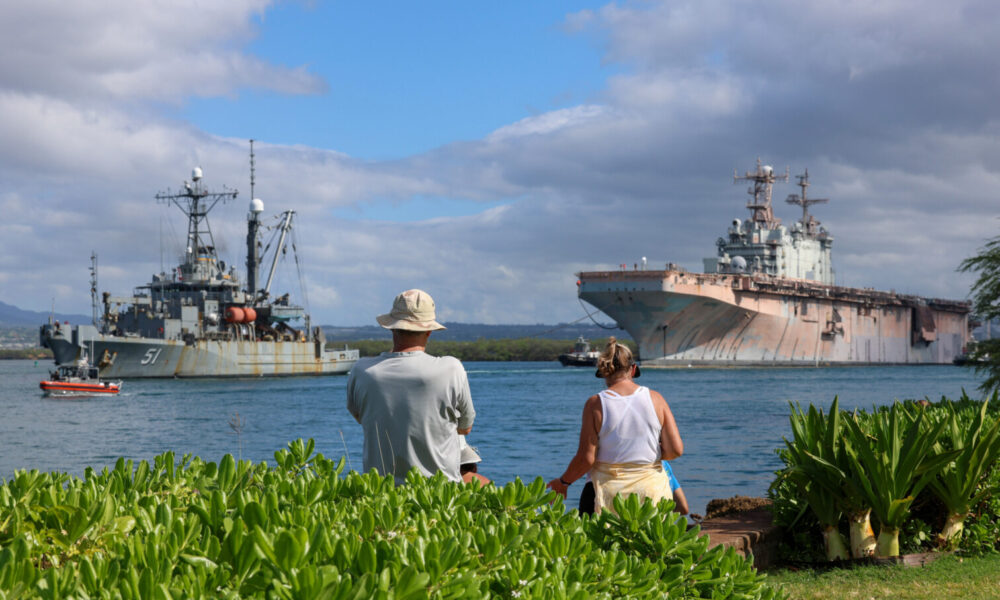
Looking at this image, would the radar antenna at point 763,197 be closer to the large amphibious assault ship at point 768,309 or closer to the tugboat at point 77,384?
the large amphibious assault ship at point 768,309

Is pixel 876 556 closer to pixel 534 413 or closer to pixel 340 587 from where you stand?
pixel 340 587

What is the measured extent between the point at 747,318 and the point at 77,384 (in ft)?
149

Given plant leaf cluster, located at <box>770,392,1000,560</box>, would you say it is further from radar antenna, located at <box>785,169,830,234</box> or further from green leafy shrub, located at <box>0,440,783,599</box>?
radar antenna, located at <box>785,169,830,234</box>

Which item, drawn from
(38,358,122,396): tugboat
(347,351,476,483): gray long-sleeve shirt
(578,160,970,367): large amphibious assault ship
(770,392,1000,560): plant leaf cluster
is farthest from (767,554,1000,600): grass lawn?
(578,160,970,367): large amphibious assault ship

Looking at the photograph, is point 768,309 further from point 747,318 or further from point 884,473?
point 884,473

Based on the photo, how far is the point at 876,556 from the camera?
21.0ft

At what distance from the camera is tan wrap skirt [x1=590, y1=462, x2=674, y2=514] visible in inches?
207

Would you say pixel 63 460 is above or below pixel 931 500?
below

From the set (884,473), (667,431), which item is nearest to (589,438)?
(667,431)

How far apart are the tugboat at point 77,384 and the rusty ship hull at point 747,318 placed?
3039 cm

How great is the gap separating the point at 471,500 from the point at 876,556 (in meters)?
4.13

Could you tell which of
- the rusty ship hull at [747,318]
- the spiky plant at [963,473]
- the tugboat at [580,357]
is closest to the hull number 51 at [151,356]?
the rusty ship hull at [747,318]

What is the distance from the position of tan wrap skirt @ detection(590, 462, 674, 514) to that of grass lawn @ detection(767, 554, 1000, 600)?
121cm

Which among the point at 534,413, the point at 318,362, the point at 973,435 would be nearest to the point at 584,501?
the point at 973,435
